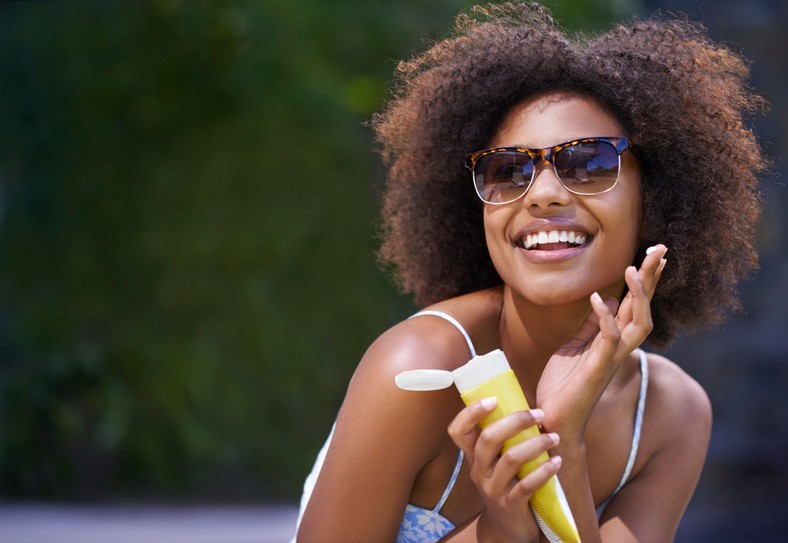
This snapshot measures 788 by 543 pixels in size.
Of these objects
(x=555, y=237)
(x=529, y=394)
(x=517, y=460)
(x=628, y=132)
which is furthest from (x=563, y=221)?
(x=517, y=460)

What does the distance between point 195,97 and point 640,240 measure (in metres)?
4.65

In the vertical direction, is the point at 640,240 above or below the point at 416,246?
below

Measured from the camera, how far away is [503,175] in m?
2.17

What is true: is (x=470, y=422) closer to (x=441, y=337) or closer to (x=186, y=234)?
(x=441, y=337)

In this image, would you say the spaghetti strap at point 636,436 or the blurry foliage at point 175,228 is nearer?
the spaghetti strap at point 636,436

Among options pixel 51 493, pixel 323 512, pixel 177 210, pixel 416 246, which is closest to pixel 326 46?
pixel 177 210

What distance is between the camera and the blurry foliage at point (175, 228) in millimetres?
6332

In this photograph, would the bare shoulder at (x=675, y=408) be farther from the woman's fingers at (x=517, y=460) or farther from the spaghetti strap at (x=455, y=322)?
the woman's fingers at (x=517, y=460)

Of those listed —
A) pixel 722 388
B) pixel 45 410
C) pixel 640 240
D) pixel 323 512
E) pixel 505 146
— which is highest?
pixel 45 410

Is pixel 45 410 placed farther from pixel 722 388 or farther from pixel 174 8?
pixel 722 388

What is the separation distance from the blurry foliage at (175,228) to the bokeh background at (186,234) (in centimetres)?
1

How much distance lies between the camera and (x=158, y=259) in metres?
6.68

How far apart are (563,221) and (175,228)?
485 centimetres

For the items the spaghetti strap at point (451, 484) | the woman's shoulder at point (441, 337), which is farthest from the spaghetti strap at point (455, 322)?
the spaghetti strap at point (451, 484)
